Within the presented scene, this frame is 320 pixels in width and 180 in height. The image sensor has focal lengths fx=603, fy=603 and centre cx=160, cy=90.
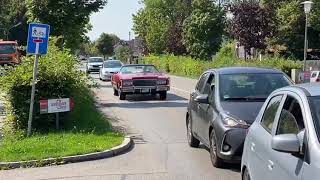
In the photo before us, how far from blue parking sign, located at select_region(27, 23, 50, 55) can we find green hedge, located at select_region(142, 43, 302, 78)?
52.5ft

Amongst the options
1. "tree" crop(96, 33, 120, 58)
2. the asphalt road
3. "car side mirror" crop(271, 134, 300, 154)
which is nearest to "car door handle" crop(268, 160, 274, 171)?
"car side mirror" crop(271, 134, 300, 154)

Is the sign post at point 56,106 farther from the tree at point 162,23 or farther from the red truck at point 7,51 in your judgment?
the tree at point 162,23

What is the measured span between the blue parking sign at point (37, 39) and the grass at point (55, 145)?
190 centimetres

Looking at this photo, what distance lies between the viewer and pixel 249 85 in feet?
33.1

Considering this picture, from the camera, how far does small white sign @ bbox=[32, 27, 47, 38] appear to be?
1345 cm

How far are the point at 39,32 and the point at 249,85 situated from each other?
5543mm

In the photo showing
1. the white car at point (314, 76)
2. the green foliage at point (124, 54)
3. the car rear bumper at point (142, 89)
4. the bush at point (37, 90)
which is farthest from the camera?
the green foliage at point (124, 54)

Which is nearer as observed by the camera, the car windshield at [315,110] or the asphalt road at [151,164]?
the car windshield at [315,110]

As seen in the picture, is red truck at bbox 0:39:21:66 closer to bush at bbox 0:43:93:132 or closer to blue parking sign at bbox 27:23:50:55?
bush at bbox 0:43:93:132

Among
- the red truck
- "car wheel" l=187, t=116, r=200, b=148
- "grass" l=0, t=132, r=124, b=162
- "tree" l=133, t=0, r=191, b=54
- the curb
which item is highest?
"tree" l=133, t=0, r=191, b=54

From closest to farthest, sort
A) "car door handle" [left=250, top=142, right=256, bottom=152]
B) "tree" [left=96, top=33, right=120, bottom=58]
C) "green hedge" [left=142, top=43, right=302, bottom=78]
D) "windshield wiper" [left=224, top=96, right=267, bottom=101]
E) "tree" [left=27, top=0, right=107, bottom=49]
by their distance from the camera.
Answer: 1. "car door handle" [left=250, top=142, right=256, bottom=152]
2. "windshield wiper" [left=224, top=96, right=267, bottom=101]
3. "tree" [left=27, top=0, right=107, bottom=49]
4. "green hedge" [left=142, top=43, right=302, bottom=78]
5. "tree" [left=96, top=33, right=120, bottom=58]

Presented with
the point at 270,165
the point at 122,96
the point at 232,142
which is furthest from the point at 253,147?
the point at 122,96

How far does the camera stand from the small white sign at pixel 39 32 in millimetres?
13445

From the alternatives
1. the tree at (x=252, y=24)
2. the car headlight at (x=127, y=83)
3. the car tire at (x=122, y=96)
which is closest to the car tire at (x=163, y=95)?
the car headlight at (x=127, y=83)
